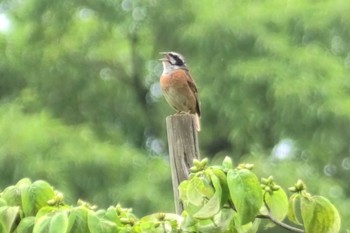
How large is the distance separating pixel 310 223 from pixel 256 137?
837 cm

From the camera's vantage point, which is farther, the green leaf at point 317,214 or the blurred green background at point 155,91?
the blurred green background at point 155,91

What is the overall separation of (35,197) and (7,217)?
6cm

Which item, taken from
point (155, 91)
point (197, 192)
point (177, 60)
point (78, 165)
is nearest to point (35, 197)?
point (197, 192)

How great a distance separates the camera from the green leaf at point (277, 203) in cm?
209

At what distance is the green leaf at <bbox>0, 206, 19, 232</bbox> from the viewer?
6.77 feet

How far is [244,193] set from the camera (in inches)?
77.4

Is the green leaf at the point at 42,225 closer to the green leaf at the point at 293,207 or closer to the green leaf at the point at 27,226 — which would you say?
the green leaf at the point at 27,226

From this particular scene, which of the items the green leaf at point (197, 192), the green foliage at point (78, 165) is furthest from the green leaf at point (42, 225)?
the green foliage at point (78, 165)

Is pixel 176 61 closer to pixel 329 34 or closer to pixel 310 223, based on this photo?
pixel 310 223

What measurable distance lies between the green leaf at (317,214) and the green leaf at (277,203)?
0.22 feet

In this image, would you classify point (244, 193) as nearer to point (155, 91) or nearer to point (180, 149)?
point (180, 149)

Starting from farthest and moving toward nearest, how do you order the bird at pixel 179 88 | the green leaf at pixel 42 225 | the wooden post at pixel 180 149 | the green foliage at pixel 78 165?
the green foliage at pixel 78 165 → the bird at pixel 179 88 → the wooden post at pixel 180 149 → the green leaf at pixel 42 225

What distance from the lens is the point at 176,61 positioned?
5797mm

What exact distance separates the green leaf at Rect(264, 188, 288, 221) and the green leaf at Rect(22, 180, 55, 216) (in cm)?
39
